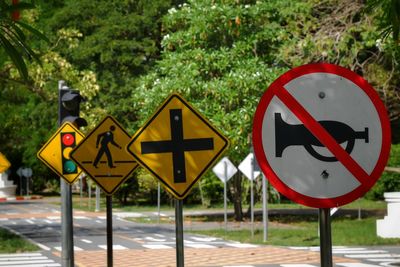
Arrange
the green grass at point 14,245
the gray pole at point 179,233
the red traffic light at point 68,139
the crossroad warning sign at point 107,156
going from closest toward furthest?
the gray pole at point 179,233
the crossroad warning sign at point 107,156
the red traffic light at point 68,139
the green grass at point 14,245

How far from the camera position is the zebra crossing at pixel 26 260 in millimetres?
21109

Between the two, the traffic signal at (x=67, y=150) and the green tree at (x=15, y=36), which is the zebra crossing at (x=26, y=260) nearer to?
the traffic signal at (x=67, y=150)

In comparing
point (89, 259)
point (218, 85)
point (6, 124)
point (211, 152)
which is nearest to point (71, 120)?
point (211, 152)

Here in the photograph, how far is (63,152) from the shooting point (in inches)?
569

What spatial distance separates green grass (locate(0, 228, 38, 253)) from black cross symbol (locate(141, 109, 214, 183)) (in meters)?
18.4

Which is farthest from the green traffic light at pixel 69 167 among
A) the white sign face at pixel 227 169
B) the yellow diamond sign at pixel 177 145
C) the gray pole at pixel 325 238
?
the white sign face at pixel 227 169

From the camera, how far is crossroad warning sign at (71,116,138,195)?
12.1 metres

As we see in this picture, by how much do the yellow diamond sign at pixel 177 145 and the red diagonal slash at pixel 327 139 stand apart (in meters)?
2.62

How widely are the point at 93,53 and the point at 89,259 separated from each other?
84.6 ft

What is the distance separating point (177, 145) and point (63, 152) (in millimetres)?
7454

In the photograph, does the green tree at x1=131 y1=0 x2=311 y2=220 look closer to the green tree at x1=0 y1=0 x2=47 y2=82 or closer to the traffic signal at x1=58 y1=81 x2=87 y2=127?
the traffic signal at x1=58 y1=81 x2=87 y2=127

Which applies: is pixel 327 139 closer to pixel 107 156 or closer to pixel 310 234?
pixel 107 156

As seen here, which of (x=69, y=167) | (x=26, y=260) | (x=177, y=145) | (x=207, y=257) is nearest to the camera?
(x=177, y=145)

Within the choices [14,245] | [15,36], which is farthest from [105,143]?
[14,245]
